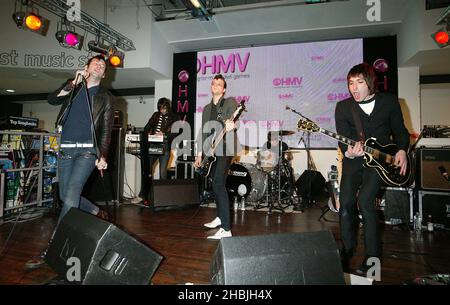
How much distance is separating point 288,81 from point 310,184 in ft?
7.89

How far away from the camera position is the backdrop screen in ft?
17.1

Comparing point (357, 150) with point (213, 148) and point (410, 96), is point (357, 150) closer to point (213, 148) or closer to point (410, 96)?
point (213, 148)

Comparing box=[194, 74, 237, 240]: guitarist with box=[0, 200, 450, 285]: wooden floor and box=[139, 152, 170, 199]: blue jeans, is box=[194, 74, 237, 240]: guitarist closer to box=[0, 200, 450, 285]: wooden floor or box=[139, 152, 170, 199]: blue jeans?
box=[0, 200, 450, 285]: wooden floor

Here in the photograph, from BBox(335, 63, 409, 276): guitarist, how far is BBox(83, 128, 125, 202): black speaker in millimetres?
3617

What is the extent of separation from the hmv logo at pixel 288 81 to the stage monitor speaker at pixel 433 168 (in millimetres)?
2783

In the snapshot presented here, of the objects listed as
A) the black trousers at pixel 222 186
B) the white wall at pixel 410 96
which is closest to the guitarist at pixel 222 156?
the black trousers at pixel 222 186

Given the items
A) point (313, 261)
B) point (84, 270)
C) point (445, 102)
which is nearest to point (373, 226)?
point (313, 261)

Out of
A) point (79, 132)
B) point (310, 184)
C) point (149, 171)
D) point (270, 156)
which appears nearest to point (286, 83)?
point (270, 156)

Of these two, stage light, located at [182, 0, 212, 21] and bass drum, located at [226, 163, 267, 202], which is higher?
A: stage light, located at [182, 0, 212, 21]

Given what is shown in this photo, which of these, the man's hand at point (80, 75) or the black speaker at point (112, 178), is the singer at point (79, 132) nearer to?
the man's hand at point (80, 75)

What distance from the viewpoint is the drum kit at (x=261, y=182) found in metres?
4.58

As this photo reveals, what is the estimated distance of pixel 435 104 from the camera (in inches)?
233

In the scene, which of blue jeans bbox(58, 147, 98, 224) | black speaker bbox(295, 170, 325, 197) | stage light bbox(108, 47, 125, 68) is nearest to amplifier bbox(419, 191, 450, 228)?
black speaker bbox(295, 170, 325, 197)

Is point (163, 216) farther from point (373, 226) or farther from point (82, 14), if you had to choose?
point (82, 14)
